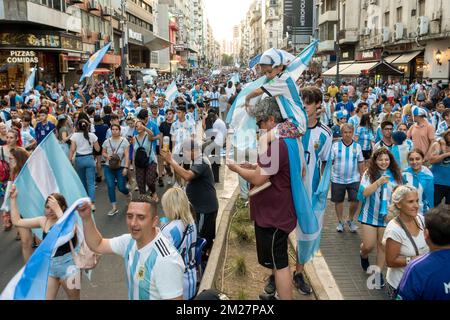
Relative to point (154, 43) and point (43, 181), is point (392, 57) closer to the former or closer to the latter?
point (154, 43)

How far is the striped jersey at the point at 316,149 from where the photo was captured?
5406mm

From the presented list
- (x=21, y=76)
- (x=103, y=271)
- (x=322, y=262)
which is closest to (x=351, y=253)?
(x=322, y=262)

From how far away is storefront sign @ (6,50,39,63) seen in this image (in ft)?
84.8

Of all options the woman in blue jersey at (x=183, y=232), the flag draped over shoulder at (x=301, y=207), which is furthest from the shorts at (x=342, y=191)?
the woman in blue jersey at (x=183, y=232)

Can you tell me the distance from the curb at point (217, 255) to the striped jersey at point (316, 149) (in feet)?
4.84

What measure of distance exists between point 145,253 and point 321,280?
3.06 m

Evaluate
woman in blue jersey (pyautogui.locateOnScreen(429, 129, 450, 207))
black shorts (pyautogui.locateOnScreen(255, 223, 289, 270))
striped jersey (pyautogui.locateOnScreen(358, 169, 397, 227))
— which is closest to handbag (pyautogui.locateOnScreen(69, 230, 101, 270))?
black shorts (pyautogui.locateOnScreen(255, 223, 289, 270))

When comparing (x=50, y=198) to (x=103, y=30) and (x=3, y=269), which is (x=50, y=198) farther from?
(x=103, y=30)

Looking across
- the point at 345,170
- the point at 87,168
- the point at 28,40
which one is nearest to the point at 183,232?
the point at 345,170

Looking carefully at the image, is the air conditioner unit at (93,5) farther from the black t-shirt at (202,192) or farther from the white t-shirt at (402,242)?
the white t-shirt at (402,242)

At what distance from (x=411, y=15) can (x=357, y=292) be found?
31.0 meters

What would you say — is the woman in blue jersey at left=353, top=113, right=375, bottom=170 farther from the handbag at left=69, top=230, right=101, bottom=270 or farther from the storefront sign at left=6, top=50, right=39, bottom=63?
the storefront sign at left=6, top=50, right=39, bottom=63
